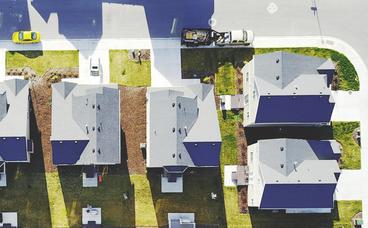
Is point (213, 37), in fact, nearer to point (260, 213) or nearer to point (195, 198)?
point (195, 198)

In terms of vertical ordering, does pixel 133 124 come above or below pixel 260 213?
above

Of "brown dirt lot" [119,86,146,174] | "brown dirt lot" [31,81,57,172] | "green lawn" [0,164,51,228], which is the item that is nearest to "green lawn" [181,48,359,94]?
"brown dirt lot" [119,86,146,174]

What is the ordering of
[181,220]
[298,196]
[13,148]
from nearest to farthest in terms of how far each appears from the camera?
1. [298,196]
2. [13,148]
3. [181,220]

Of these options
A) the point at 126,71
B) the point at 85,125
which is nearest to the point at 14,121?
the point at 85,125

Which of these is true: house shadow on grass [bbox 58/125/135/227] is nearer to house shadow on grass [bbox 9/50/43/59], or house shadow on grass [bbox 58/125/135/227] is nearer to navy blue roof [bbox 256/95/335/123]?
house shadow on grass [bbox 9/50/43/59]

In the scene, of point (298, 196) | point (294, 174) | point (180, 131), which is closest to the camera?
point (294, 174)

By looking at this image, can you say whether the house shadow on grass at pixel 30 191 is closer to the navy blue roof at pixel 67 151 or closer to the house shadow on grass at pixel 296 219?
the navy blue roof at pixel 67 151

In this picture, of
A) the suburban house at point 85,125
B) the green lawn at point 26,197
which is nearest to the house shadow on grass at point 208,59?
the suburban house at point 85,125

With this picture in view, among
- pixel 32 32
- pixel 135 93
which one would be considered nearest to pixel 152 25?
pixel 135 93
